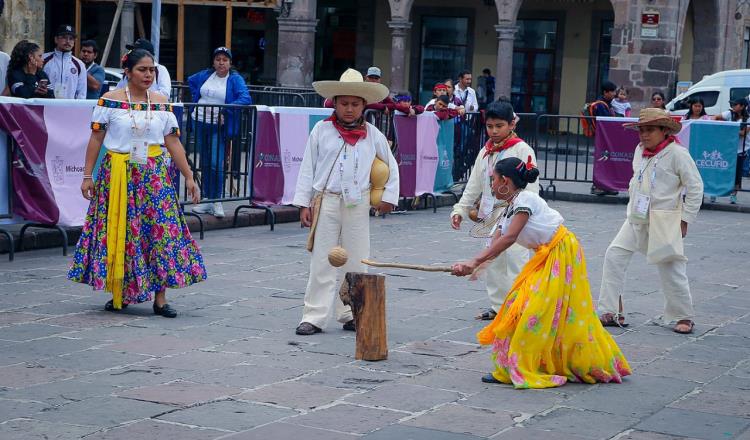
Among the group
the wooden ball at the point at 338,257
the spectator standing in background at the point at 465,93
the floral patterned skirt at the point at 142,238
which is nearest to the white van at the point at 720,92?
the spectator standing in background at the point at 465,93

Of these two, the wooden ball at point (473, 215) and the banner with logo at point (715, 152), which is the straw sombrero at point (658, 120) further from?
the banner with logo at point (715, 152)

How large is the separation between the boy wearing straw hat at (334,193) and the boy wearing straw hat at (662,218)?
1841 millimetres

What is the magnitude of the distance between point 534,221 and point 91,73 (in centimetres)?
896

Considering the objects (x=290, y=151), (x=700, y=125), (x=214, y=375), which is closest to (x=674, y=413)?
(x=214, y=375)

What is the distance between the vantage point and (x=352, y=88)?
7727mm

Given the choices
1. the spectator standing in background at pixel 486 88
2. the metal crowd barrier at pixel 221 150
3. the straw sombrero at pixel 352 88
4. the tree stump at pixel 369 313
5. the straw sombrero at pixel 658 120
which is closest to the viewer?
the tree stump at pixel 369 313

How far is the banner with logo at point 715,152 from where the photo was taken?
681 inches

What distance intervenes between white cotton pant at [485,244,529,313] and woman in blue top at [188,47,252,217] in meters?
5.00

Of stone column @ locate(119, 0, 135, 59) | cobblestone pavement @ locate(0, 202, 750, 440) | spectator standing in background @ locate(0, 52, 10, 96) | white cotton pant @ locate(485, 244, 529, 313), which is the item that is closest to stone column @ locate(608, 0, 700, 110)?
stone column @ locate(119, 0, 135, 59)

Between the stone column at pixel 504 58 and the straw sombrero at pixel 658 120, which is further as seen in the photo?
the stone column at pixel 504 58

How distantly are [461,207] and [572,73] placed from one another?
25.0m

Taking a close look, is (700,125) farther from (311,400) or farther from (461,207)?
(311,400)

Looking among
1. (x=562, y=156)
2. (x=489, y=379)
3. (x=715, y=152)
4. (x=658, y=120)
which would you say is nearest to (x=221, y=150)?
(x=658, y=120)

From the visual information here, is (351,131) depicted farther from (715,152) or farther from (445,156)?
(715,152)
